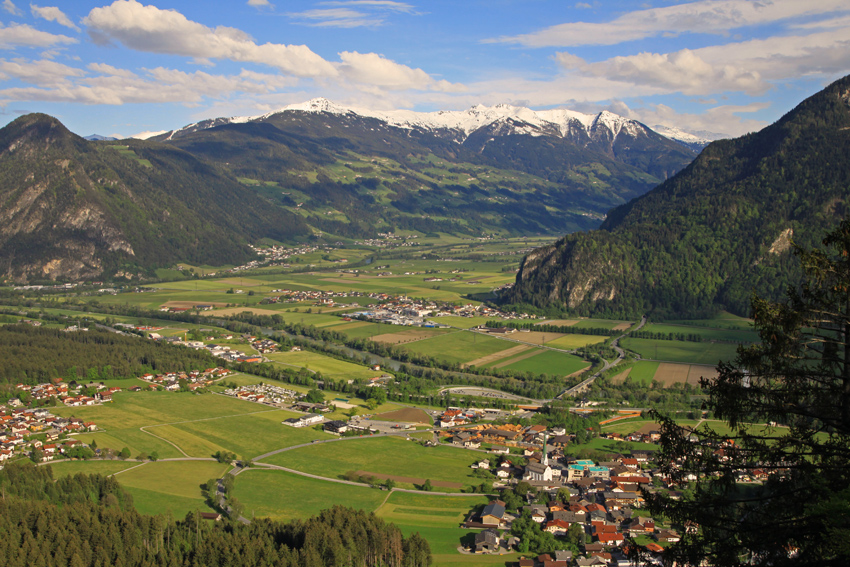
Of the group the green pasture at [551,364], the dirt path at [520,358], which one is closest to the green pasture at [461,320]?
the dirt path at [520,358]

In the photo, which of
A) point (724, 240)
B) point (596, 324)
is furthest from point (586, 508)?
point (724, 240)

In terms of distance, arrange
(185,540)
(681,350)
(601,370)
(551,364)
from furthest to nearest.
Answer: (681,350) < (551,364) < (601,370) < (185,540)

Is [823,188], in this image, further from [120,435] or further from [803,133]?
[120,435]

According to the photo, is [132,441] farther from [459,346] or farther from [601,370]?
[601,370]

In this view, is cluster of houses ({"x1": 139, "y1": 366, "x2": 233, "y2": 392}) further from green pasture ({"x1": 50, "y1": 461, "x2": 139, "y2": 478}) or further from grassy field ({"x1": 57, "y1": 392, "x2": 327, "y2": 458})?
green pasture ({"x1": 50, "y1": 461, "x2": 139, "y2": 478})

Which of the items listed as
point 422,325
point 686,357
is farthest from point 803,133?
point 422,325

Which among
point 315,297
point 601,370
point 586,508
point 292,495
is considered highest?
point 315,297

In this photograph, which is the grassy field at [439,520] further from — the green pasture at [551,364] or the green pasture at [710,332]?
the green pasture at [710,332]
